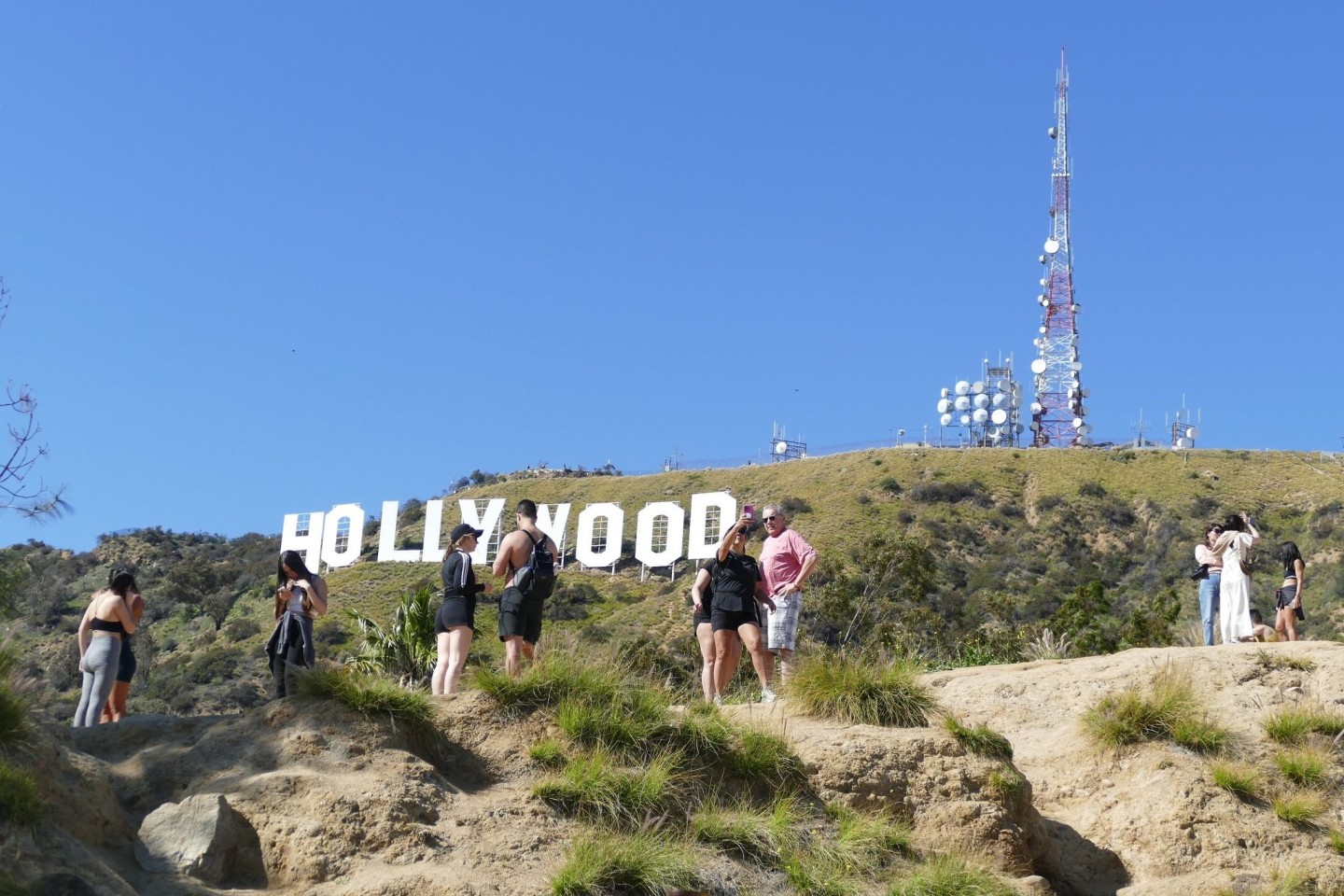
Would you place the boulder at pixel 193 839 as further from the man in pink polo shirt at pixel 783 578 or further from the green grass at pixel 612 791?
the man in pink polo shirt at pixel 783 578

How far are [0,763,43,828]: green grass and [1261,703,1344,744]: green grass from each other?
8.49 meters

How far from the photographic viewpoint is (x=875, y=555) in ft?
108

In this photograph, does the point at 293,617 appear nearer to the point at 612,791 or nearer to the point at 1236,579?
the point at 612,791

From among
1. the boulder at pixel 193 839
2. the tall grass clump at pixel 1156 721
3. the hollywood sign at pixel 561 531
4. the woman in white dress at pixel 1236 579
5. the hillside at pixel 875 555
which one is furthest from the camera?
the hollywood sign at pixel 561 531

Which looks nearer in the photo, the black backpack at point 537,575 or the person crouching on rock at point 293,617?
the person crouching on rock at point 293,617

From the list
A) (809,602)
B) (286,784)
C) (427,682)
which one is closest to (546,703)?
(286,784)

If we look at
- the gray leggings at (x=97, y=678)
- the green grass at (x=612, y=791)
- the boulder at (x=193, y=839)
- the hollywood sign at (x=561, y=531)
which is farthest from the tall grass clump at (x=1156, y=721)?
the hollywood sign at (x=561, y=531)

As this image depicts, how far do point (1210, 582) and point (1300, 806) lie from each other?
206 inches

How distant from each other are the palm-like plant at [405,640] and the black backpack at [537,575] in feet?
17.2

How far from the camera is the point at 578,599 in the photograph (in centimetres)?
5675

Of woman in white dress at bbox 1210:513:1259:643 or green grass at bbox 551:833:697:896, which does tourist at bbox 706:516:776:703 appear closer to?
green grass at bbox 551:833:697:896

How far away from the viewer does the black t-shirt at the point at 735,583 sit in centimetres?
1155

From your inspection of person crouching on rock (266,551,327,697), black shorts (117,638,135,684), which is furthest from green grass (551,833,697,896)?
black shorts (117,638,135,684)

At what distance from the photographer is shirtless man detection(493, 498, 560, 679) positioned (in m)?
10.8
